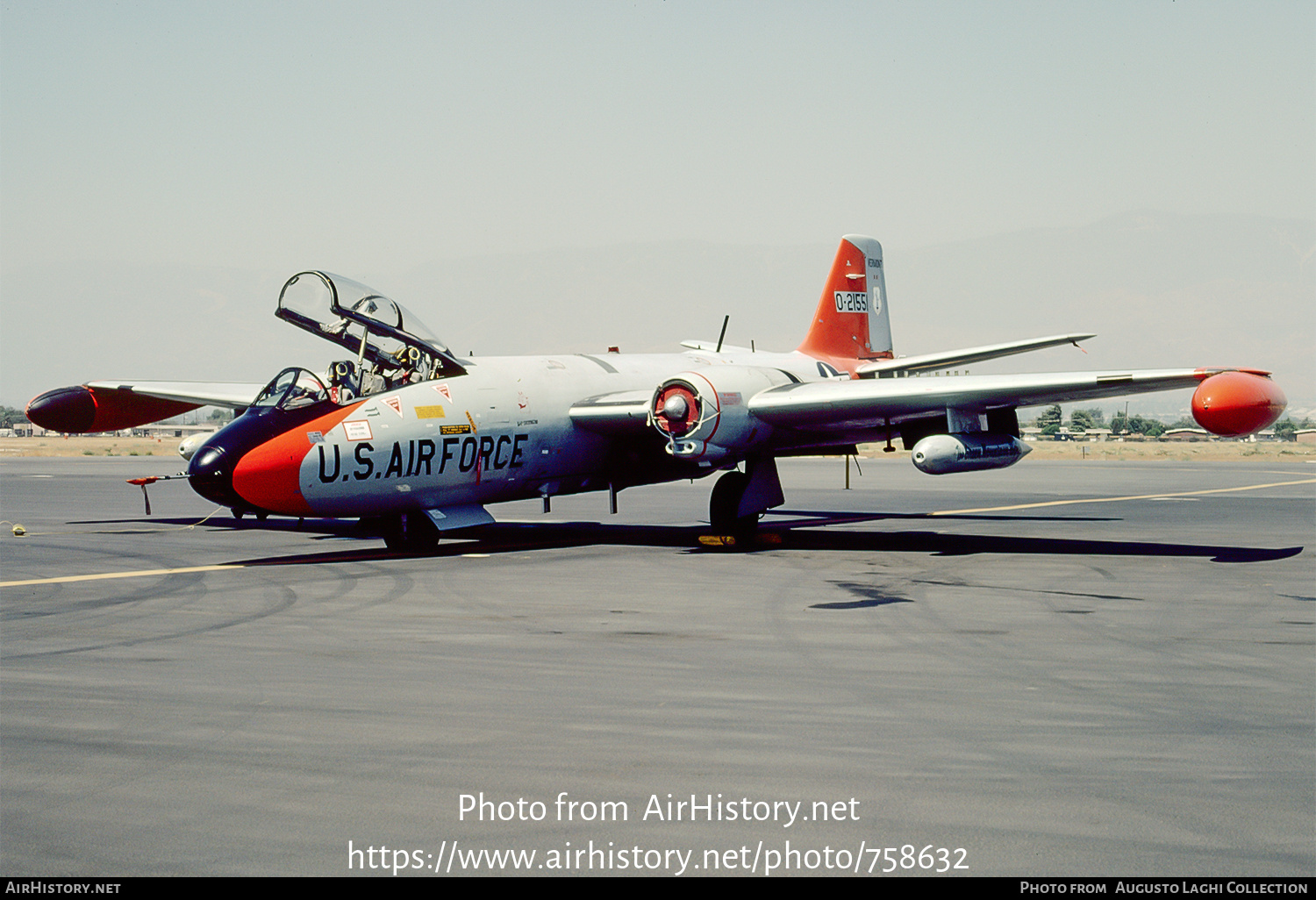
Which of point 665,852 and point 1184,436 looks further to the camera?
point 1184,436

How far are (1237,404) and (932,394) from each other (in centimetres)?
422

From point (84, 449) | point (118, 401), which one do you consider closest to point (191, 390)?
point (118, 401)

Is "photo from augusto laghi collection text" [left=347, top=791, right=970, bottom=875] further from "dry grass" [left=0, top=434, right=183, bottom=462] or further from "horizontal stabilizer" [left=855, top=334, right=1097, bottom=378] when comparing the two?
"dry grass" [left=0, top=434, right=183, bottom=462]

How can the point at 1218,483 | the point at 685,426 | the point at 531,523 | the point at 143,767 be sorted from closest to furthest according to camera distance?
the point at 143,767 < the point at 685,426 < the point at 531,523 < the point at 1218,483

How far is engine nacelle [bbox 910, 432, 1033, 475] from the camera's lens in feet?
58.4

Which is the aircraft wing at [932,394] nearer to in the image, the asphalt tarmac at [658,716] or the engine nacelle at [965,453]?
the engine nacelle at [965,453]

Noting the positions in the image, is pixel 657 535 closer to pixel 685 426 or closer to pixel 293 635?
pixel 685 426

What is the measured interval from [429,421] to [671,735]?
37.5 feet

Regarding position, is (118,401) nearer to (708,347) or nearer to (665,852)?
(708,347)

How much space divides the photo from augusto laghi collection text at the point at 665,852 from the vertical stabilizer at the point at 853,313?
1986 cm

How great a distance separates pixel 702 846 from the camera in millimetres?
5105

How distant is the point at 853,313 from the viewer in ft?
85.2

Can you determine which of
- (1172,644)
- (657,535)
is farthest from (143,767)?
(657,535)

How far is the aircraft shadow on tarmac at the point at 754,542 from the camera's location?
1828cm
